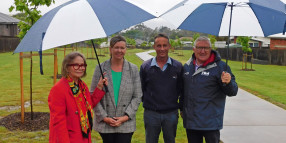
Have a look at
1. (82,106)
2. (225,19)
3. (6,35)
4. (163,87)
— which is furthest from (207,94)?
(6,35)

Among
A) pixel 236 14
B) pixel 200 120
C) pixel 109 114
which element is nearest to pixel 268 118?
pixel 236 14

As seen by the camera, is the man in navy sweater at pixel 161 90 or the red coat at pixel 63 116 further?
the man in navy sweater at pixel 161 90

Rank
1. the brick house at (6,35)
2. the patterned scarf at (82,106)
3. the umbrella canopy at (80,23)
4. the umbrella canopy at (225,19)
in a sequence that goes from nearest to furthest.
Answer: the umbrella canopy at (80,23)
the patterned scarf at (82,106)
the umbrella canopy at (225,19)
the brick house at (6,35)

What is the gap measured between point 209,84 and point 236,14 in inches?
52.5

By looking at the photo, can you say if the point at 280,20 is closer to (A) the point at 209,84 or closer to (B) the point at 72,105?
(A) the point at 209,84

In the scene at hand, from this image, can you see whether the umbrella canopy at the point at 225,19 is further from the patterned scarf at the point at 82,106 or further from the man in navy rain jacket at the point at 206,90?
the patterned scarf at the point at 82,106

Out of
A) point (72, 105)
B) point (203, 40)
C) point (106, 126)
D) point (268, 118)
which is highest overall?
point (203, 40)

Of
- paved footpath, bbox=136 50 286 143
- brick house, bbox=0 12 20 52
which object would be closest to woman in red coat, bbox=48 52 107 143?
paved footpath, bbox=136 50 286 143

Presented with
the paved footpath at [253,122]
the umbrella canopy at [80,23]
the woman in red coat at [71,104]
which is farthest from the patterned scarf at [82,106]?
the paved footpath at [253,122]

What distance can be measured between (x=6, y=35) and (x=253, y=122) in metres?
44.9

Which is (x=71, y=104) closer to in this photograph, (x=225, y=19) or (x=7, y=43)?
(x=225, y=19)

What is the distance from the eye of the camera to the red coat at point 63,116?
2.85m

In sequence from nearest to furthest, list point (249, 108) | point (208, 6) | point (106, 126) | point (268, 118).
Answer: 1. point (106, 126)
2. point (208, 6)
3. point (268, 118)
4. point (249, 108)

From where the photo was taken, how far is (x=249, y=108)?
8.08 m
